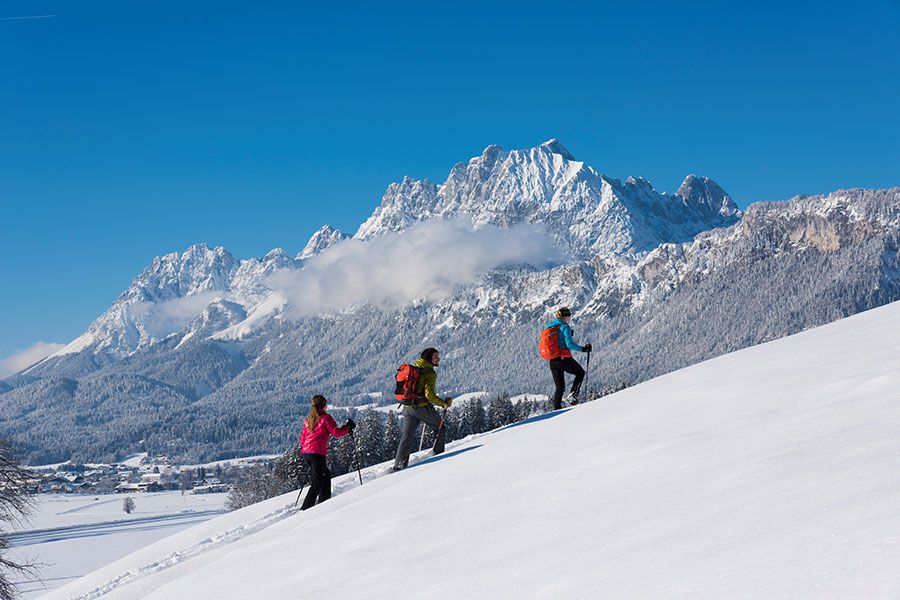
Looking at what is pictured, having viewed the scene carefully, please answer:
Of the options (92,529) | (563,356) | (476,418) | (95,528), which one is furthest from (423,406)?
(95,528)

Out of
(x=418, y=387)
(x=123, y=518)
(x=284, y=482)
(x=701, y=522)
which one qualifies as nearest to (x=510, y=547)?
(x=701, y=522)

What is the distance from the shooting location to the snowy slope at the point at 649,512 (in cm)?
476

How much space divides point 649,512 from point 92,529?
102447 mm

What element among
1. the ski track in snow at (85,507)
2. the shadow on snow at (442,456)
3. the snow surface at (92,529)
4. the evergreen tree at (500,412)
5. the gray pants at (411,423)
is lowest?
the snow surface at (92,529)

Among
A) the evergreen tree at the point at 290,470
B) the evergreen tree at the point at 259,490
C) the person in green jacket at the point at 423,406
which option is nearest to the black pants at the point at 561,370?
the person in green jacket at the point at 423,406

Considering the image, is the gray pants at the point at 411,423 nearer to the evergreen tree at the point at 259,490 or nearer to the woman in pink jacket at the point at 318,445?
the woman in pink jacket at the point at 318,445

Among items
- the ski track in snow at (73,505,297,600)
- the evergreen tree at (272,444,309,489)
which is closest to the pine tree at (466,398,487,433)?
the evergreen tree at (272,444,309,489)

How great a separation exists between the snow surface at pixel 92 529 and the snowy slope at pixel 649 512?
17906mm

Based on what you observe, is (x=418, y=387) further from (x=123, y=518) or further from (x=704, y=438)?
(x=123, y=518)

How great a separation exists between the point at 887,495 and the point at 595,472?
3.97 metres

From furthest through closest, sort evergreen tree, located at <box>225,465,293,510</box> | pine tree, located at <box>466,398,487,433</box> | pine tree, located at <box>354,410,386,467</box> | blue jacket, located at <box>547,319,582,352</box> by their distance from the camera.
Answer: pine tree, located at <box>466,398,487,433</box>, evergreen tree, located at <box>225,465,293,510</box>, pine tree, located at <box>354,410,386,467</box>, blue jacket, located at <box>547,319,582,352</box>

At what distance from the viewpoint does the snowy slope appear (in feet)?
15.6

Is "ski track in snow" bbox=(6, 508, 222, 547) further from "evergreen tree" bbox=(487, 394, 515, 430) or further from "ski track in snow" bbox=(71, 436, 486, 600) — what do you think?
"ski track in snow" bbox=(71, 436, 486, 600)

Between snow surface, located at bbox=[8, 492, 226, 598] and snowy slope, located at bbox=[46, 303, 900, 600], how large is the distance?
17906 millimetres
